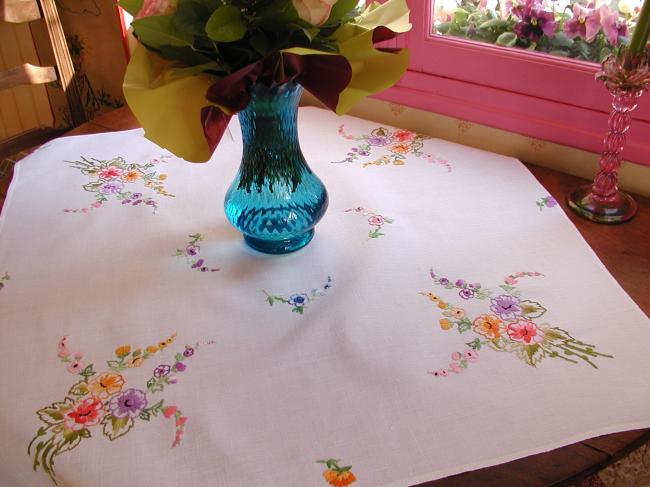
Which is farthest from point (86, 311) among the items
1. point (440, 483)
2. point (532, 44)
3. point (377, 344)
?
point (532, 44)

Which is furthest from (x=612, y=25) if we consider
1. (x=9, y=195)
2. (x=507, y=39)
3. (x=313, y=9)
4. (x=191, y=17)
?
(x=9, y=195)

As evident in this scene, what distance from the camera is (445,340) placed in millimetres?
802

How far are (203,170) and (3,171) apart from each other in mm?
418

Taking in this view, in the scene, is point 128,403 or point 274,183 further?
point 274,183

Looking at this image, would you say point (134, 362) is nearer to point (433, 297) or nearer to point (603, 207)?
point (433, 297)

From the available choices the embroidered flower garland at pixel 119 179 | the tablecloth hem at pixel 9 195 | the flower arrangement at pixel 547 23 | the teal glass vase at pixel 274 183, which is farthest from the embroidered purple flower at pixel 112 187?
the flower arrangement at pixel 547 23

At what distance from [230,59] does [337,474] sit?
508mm

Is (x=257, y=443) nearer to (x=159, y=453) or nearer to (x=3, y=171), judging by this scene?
(x=159, y=453)

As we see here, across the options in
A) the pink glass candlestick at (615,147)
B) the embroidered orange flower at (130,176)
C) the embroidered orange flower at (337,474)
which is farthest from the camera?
the embroidered orange flower at (130,176)

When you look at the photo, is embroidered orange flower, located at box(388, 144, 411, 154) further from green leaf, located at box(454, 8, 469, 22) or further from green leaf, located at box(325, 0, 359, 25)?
green leaf, located at box(325, 0, 359, 25)

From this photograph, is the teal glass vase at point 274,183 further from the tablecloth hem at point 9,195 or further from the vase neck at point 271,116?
the tablecloth hem at point 9,195

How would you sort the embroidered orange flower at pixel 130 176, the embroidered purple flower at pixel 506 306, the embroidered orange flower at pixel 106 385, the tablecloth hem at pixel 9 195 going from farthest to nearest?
the embroidered orange flower at pixel 130 176 < the tablecloth hem at pixel 9 195 < the embroidered purple flower at pixel 506 306 < the embroidered orange flower at pixel 106 385

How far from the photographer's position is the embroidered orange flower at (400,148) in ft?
4.09

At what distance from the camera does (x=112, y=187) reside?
113 centimetres
